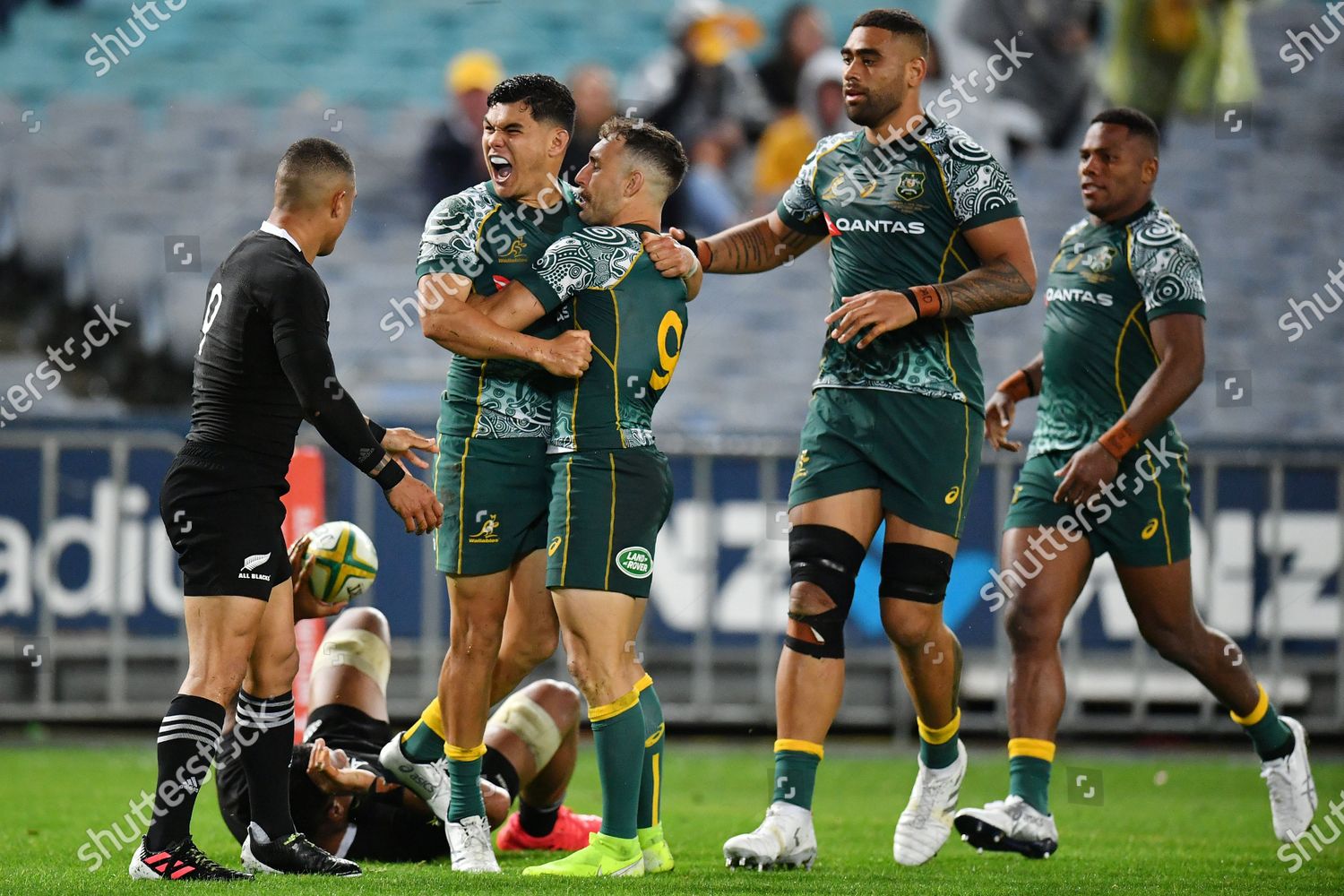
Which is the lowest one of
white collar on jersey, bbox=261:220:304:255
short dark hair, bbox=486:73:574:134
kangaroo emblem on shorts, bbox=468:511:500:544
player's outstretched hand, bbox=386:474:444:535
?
kangaroo emblem on shorts, bbox=468:511:500:544

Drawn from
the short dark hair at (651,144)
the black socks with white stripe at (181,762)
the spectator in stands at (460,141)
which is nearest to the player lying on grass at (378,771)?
the black socks with white stripe at (181,762)

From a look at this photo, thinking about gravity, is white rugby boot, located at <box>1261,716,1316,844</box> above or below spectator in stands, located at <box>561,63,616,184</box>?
below

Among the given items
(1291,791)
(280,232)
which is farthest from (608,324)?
(1291,791)

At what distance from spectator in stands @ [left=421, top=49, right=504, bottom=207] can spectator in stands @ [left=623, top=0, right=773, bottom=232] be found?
1141mm

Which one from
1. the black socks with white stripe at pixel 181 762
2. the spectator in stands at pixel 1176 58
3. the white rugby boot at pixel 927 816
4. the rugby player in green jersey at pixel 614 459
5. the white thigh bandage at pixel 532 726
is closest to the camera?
the black socks with white stripe at pixel 181 762

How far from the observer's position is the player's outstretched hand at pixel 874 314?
4.43 metres

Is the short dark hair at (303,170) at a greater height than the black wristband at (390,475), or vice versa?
the short dark hair at (303,170)

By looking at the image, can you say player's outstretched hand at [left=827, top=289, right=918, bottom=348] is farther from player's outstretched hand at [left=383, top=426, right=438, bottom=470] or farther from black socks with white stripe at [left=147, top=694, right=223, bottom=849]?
black socks with white stripe at [left=147, top=694, right=223, bottom=849]

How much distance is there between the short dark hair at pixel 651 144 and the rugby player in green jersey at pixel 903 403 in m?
0.61

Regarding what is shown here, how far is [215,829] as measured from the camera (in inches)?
216

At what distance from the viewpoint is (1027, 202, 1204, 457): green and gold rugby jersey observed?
17.4 ft

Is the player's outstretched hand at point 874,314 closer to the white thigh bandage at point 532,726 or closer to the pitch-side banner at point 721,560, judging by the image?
the white thigh bandage at point 532,726

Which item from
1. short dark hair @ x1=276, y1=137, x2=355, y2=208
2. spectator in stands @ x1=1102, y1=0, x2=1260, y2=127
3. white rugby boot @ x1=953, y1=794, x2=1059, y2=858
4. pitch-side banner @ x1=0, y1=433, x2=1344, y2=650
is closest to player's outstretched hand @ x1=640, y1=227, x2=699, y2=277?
short dark hair @ x1=276, y1=137, x2=355, y2=208

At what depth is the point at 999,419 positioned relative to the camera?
562 cm
